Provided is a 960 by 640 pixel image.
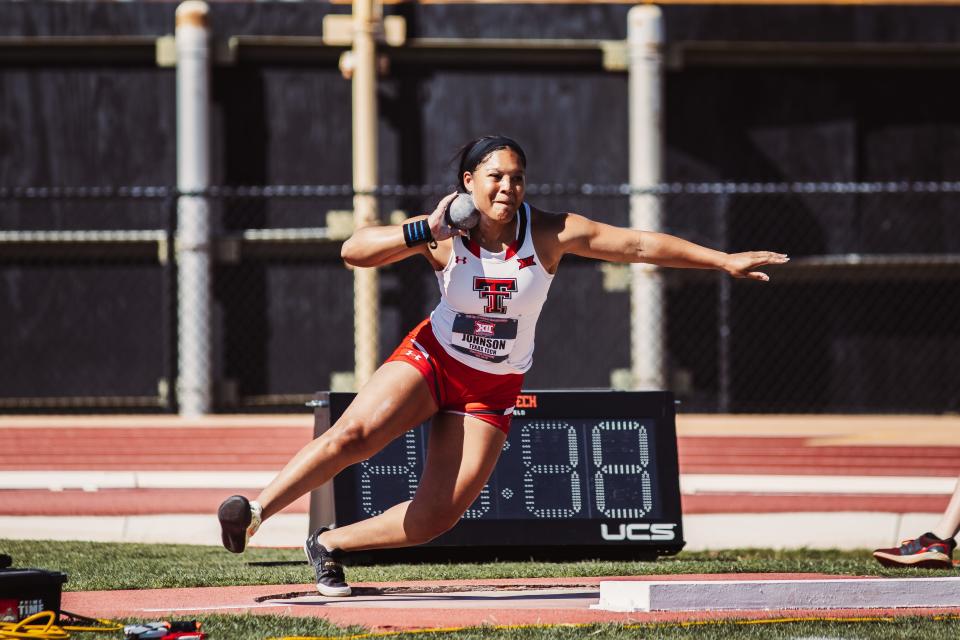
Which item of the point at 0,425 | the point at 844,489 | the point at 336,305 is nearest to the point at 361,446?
the point at 844,489

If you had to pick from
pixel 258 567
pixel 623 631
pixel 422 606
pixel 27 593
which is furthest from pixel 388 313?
pixel 623 631

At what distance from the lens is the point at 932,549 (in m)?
7.54

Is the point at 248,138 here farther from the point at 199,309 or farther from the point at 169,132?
the point at 199,309

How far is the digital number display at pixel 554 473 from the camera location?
8508 mm

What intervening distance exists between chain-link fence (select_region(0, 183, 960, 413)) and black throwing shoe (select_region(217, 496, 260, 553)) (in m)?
9.03

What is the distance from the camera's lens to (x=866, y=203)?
15.2 metres

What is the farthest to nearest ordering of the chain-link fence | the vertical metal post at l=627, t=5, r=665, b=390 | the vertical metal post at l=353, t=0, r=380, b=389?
the chain-link fence → the vertical metal post at l=627, t=5, r=665, b=390 → the vertical metal post at l=353, t=0, r=380, b=389

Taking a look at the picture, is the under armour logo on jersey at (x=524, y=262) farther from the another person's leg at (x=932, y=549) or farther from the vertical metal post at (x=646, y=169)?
the vertical metal post at (x=646, y=169)

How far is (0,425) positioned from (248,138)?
157 inches

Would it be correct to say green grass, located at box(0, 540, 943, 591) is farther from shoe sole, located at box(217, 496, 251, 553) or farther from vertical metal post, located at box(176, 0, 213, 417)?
vertical metal post, located at box(176, 0, 213, 417)

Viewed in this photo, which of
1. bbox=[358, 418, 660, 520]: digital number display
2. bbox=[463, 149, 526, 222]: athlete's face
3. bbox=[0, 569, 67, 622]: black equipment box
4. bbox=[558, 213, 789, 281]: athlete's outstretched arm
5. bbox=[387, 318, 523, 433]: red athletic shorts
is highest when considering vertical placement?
bbox=[463, 149, 526, 222]: athlete's face

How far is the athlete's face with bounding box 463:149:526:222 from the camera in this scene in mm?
5719

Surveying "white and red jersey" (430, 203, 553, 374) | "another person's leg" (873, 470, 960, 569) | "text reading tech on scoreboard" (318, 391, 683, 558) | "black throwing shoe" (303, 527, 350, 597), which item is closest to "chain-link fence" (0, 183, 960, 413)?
"text reading tech on scoreboard" (318, 391, 683, 558)

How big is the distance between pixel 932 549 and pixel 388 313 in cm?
798
